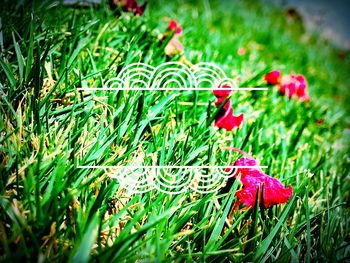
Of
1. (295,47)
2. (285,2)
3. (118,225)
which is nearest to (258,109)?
(118,225)

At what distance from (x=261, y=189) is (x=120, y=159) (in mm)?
420

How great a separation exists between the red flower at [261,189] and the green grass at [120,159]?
35 mm

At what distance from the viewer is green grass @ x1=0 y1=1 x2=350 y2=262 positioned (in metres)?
0.79

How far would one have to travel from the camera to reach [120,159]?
99 centimetres

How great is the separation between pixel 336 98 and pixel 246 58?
3.04 ft

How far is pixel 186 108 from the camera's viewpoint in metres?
1.35

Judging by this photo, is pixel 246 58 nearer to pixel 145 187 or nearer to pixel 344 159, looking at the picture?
pixel 344 159

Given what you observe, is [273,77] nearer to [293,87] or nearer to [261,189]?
[293,87]

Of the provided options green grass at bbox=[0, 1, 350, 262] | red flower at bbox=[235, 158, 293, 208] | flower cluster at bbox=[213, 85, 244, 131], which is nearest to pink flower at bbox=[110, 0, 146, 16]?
green grass at bbox=[0, 1, 350, 262]

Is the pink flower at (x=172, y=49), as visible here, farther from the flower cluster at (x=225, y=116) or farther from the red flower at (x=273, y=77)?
the red flower at (x=273, y=77)

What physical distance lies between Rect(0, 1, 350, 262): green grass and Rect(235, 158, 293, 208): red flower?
4cm

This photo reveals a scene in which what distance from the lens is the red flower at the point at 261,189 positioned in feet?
3.05

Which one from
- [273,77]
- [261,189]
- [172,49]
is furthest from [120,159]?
[273,77]
